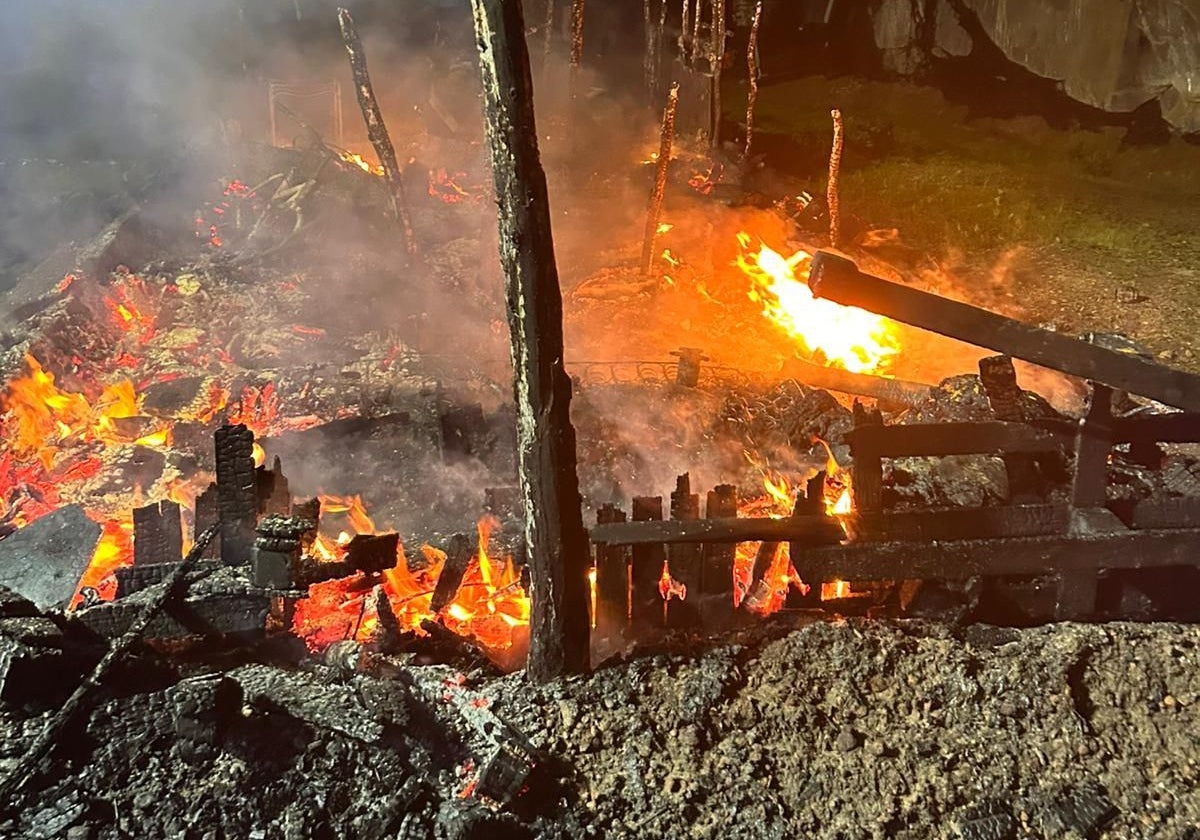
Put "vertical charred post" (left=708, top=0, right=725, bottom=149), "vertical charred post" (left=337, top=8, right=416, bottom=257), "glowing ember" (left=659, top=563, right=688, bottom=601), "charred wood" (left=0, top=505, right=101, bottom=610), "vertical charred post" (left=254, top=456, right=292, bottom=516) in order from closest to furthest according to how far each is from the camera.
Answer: "glowing ember" (left=659, top=563, right=688, bottom=601), "vertical charred post" (left=254, top=456, right=292, bottom=516), "charred wood" (left=0, top=505, right=101, bottom=610), "vertical charred post" (left=337, top=8, right=416, bottom=257), "vertical charred post" (left=708, top=0, right=725, bottom=149)

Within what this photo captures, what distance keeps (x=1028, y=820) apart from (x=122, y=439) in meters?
8.18

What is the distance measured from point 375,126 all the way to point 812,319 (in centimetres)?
622

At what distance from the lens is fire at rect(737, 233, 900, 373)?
32.0 ft

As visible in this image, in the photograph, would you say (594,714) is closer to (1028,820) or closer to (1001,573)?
(1028,820)

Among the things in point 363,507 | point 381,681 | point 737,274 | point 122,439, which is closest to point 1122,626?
point 381,681

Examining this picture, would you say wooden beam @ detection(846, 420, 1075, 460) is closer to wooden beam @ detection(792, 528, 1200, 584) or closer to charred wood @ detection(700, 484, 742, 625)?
wooden beam @ detection(792, 528, 1200, 584)

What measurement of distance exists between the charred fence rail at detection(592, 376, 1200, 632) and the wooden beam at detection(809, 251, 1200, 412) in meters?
0.37

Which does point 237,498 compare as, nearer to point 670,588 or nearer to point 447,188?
point 670,588

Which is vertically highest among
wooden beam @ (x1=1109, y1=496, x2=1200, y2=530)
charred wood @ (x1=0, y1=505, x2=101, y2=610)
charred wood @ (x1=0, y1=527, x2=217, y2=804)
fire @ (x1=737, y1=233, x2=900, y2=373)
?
wooden beam @ (x1=1109, y1=496, x2=1200, y2=530)

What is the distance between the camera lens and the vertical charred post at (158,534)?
216 inches

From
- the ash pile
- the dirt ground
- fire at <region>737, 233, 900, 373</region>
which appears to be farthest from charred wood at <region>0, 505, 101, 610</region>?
the dirt ground

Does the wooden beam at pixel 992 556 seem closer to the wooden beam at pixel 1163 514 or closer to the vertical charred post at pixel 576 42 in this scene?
the wooden beam at pixel 1163 514

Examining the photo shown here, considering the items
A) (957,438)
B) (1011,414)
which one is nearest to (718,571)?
(957,438)

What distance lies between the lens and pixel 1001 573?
15.6 feet
